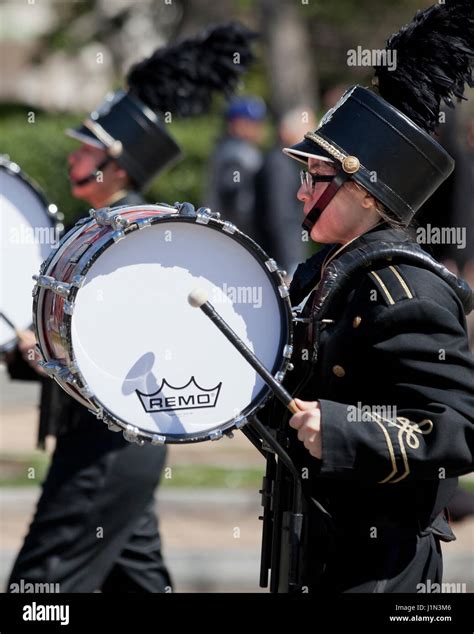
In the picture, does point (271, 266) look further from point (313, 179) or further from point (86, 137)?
point (86, 137)

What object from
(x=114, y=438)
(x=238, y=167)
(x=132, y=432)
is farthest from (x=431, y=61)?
(x=238, y=167)

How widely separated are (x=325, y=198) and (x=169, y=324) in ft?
1.64

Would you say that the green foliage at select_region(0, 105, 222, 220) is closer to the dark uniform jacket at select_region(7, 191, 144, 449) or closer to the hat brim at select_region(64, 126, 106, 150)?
the hat brim at select_region(64, 126, 106, 150)

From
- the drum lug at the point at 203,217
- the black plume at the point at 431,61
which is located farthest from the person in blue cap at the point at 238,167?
the drum lug at the point at 203,217

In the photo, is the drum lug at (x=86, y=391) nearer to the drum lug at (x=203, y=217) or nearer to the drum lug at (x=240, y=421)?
the drum lug at (x=240, y=421)

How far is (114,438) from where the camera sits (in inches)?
194

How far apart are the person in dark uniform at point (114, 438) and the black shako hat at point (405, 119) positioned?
1.72 metres

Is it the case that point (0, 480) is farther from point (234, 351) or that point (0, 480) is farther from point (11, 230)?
point (234, 351)

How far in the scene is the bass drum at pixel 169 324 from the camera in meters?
3.27

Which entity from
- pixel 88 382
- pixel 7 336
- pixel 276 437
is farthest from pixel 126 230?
pixel 7 336

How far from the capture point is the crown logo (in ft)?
10.7

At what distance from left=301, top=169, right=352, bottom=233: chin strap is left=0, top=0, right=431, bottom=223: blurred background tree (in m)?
11.0

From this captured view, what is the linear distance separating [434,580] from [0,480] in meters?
4.82

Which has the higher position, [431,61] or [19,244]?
[431,61]
